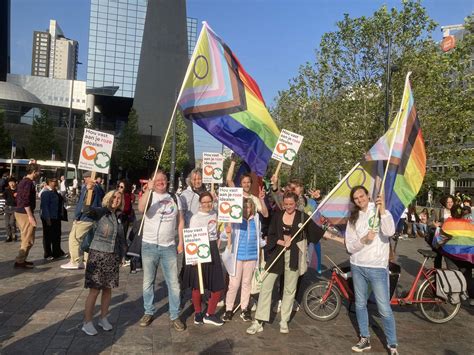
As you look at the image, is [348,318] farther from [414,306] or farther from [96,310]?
[96,310]

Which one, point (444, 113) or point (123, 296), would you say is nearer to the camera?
point (123, 296)

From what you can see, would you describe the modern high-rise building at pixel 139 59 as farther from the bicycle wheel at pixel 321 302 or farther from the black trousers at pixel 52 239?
the bicycle wheel at pixel 321 302

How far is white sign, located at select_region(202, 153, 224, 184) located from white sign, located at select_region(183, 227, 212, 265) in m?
3.41

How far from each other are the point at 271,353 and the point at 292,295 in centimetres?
91

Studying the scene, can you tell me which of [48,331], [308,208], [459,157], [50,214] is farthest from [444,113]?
[48,331]

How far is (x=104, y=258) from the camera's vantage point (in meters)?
5.15

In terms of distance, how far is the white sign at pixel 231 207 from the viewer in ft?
18.5

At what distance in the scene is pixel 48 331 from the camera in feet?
17.0

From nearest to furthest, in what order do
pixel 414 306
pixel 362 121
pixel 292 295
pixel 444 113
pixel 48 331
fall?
1. pixel 48 331
2. pixel 292 295
3. pixel 414 306
4. pixel 444 113
5. pixel 362 121

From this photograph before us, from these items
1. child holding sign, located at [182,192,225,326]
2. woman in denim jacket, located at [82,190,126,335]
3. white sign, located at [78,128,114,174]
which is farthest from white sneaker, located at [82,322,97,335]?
white sign, located at [78,128,114,174]

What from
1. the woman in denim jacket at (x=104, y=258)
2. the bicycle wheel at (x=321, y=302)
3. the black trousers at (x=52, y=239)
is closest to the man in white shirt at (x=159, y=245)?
the woman in denim jacket at (x=104, y=258)

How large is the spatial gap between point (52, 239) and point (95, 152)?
4213mm

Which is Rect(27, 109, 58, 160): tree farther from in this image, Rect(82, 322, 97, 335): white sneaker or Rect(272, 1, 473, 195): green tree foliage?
Rect(82, 322, 97, 335): white sneaker

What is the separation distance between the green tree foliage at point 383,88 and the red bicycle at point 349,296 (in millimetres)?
14669
